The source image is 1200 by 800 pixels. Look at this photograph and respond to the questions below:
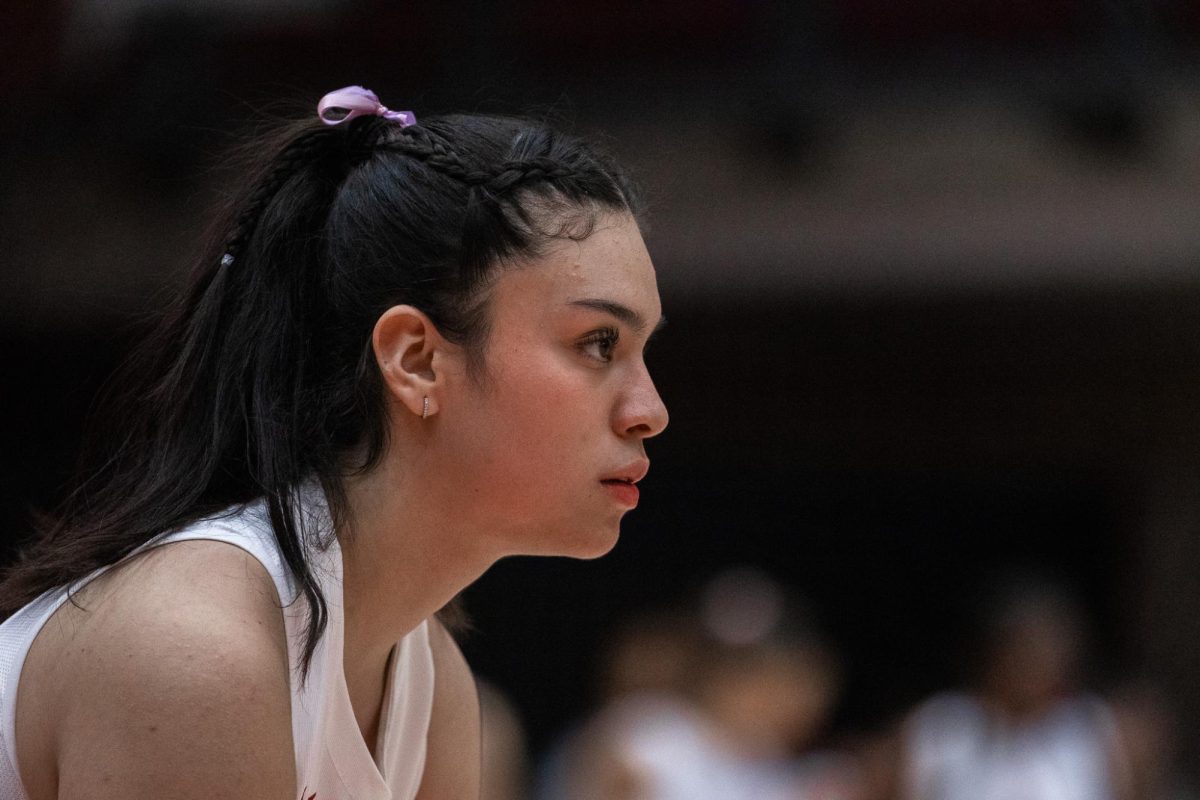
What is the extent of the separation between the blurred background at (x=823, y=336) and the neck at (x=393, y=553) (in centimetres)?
239

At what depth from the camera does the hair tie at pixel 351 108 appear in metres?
1.99

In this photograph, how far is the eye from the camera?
1863mm

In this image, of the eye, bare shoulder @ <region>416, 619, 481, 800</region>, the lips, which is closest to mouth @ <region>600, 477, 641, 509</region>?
the lips

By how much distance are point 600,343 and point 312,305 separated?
35cm

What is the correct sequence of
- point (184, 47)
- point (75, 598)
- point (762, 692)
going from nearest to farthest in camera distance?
point (75, 598)
point (762, 692)
point (184, 47)

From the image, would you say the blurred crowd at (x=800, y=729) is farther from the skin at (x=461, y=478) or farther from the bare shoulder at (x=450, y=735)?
the skin at (x=461, y=478)

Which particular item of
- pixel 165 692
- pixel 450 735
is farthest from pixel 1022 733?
pixel 165 692

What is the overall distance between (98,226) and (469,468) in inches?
176

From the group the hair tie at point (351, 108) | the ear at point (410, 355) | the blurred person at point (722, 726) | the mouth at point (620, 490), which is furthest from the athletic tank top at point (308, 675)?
the blurred person at point (722, 726)

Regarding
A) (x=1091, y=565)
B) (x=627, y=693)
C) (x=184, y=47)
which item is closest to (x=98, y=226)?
(x=184, y=47)

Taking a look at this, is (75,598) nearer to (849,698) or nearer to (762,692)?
(762,692)

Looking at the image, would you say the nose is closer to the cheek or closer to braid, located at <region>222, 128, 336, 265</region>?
the cheek

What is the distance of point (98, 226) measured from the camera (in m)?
5.93

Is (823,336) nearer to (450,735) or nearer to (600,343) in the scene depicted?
(450,735)
